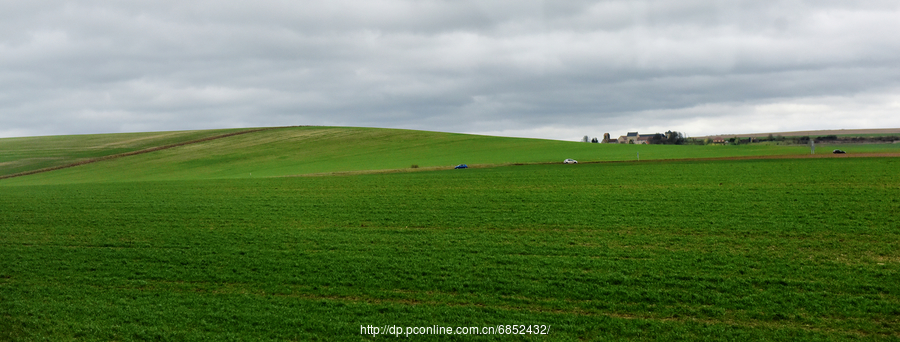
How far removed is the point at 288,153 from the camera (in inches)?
3063

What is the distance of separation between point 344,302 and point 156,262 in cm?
812

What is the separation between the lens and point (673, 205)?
2511 centimetres

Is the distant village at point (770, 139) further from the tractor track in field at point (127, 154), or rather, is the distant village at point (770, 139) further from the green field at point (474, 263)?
the tractor track in field at point (127, 154)

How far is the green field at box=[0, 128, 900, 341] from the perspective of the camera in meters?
11.4

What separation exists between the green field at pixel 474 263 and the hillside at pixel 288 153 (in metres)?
28.7

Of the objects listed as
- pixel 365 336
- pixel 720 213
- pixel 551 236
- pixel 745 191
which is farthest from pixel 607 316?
pixel 745 191

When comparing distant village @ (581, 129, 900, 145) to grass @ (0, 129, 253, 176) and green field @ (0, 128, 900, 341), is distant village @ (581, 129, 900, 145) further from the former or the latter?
grass @ (0, 129, 253, 176)

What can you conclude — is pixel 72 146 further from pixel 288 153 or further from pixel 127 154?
pixel 288 153

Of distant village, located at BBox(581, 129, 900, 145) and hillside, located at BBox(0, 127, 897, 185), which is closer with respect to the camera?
hillside, located at BBox(0, 127, 897, 185)

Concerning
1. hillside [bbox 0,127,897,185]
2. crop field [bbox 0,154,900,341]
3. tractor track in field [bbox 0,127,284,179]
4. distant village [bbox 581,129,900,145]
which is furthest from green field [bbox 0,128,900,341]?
distant village [bbox 581,129,900,145]

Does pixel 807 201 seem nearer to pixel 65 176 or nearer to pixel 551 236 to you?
pixel 551 236

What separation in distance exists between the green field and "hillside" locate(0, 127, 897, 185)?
94.3 feet

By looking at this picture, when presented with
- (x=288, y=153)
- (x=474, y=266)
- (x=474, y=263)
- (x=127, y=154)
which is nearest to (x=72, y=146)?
(x=127, y=154)

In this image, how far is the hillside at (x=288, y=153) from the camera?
61438 millimetres
